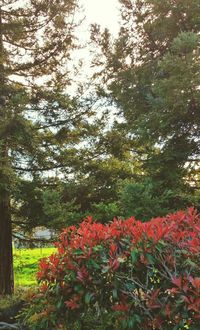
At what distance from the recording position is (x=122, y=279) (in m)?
3.42

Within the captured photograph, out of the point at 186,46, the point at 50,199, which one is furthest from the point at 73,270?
the point at 186,46

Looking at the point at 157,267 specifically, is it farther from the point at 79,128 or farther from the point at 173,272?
the point at 79,128

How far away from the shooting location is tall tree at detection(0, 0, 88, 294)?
29.8 feet

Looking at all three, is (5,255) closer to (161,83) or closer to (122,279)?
(161,83)

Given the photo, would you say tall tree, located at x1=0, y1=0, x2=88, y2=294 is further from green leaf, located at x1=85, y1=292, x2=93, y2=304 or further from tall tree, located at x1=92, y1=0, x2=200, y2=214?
green leaf, located at x1=85, y1=292, x2=93, y2=304

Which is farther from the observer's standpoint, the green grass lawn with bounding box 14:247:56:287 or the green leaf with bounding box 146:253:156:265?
the green grass lawn with bounding box 14:247:56:287

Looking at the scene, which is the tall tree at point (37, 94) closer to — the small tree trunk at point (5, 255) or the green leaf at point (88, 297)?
the small tree trunk at point (5, 255)

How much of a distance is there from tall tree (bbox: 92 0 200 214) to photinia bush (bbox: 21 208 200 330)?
3.88 metres

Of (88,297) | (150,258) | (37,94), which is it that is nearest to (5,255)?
(37,94)

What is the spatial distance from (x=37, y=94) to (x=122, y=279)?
274 inches

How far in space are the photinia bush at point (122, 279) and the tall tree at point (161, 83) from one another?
153 inches

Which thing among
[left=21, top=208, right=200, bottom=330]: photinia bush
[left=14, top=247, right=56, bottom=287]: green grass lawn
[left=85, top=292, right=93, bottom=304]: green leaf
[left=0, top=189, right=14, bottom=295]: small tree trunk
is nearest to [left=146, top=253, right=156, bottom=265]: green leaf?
[left=21, top=208, right=200, bottom=330]: photinia bush

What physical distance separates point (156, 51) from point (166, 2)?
49.8 inches

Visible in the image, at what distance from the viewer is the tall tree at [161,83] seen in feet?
23.5
